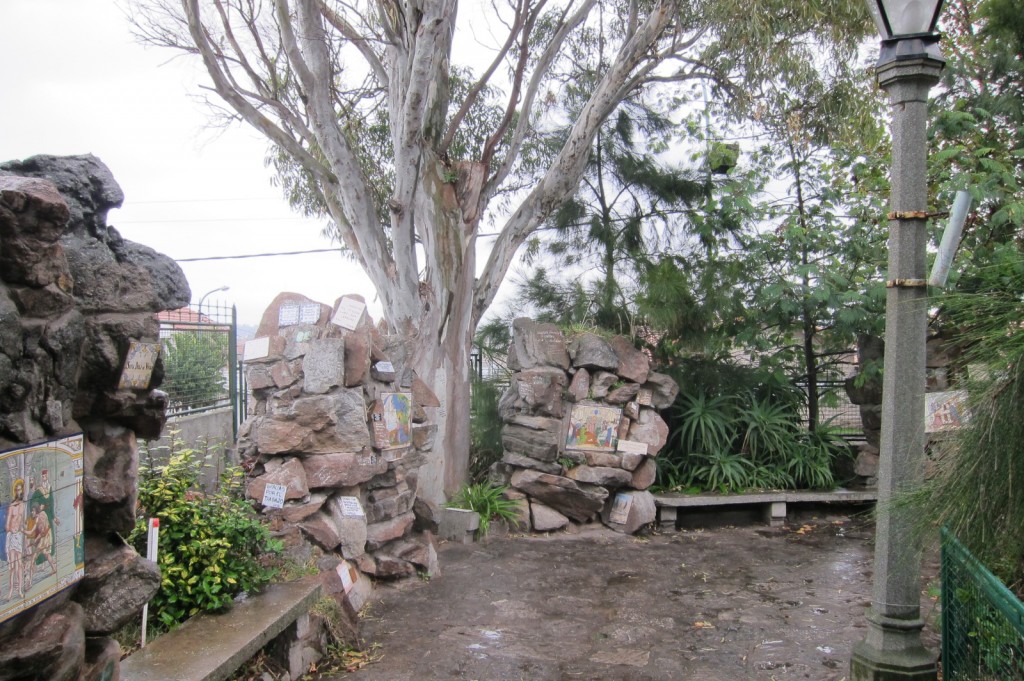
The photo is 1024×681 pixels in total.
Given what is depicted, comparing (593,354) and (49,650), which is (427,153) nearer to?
(593,354)

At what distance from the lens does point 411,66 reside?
22.0 ft

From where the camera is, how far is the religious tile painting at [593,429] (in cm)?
786

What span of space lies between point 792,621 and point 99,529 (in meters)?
4.15

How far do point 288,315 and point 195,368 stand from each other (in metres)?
1.56

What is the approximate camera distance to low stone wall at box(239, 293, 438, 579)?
505 cm

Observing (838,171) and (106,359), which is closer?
(106,359)

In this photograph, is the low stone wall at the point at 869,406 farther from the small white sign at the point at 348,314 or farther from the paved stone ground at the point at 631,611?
the small white sign at the point at 348,314

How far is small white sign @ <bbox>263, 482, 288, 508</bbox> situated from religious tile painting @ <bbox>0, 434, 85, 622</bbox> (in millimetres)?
2365

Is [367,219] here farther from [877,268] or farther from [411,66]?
[877,268]

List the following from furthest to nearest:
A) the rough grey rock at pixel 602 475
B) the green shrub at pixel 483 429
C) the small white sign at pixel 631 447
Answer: the green shrub at pixel 483 429 → the small white sign at pixel 631 447 → the rough grey rock at pixel 602 475

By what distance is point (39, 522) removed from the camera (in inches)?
89.4

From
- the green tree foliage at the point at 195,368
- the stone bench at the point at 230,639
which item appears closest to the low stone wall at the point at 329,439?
the stone bench at the point at 230,639

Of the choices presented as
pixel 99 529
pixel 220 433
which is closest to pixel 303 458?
pixel 220 433

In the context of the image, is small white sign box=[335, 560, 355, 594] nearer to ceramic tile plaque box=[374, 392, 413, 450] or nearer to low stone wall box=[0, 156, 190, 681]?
ceramic tile plaque box=[374, 392, 413, 450]
